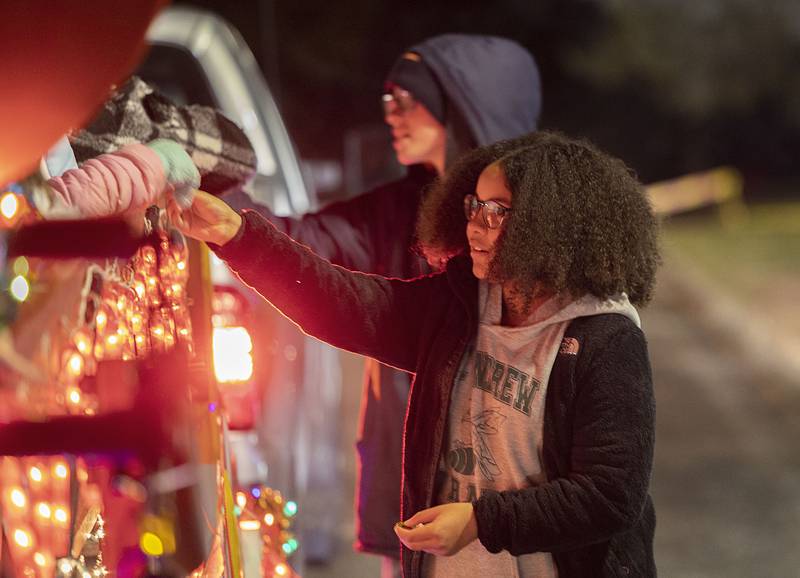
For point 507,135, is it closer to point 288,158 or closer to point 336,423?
point 288,158

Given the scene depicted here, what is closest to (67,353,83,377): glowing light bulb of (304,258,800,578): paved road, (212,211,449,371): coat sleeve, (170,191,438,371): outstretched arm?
(170,191,438,371): outstretched arm

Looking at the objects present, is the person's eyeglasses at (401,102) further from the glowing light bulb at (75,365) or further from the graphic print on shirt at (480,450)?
the glowing light bulb at (75,365)

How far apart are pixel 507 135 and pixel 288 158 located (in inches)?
A: 61.9

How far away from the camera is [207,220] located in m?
2.41

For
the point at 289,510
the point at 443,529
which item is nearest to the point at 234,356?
the point at 289,510

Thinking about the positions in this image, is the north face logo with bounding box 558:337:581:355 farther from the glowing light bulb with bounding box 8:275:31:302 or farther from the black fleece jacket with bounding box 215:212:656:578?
the glowing light bulb with bounding box 8:275:31:302

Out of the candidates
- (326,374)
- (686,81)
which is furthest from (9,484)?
(686,81)

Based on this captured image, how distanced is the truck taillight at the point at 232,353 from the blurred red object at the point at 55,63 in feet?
5.04

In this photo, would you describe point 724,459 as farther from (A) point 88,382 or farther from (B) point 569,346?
(A) point 88,382

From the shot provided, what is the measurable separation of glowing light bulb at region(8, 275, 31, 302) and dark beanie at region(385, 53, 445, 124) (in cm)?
214

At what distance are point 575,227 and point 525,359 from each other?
270mm

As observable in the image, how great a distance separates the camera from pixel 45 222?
1572 mm

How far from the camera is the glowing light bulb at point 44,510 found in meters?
1.73

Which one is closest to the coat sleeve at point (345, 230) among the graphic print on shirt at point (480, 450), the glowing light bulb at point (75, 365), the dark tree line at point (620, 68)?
the graphic print on shirt at point (480, 450)
